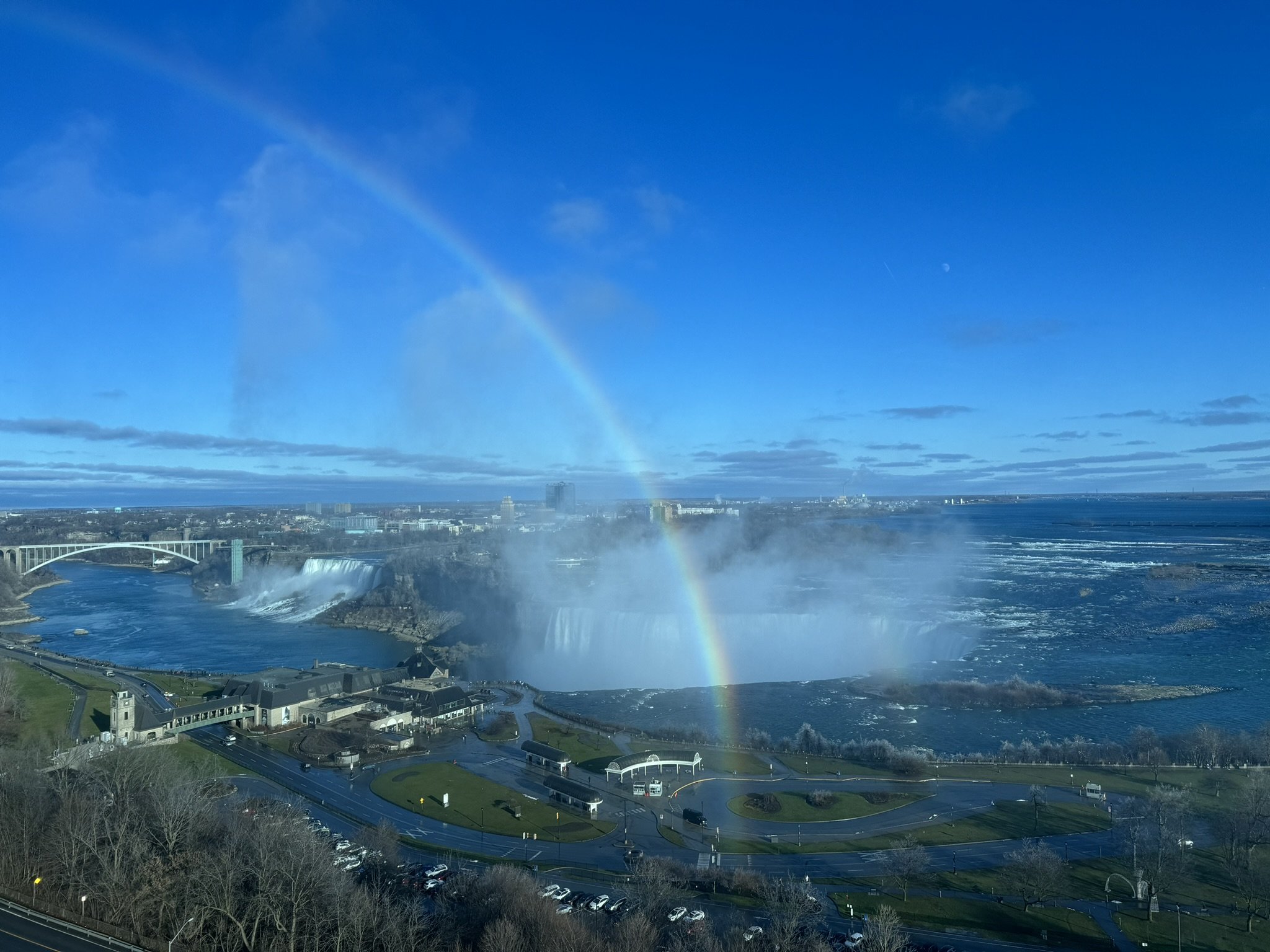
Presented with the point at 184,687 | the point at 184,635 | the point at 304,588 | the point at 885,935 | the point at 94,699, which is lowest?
the point at 184,635

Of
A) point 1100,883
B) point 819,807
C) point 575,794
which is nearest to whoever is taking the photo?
point 1100,883

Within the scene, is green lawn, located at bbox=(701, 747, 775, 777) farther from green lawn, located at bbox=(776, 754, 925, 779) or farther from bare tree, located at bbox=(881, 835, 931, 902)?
bare tree, located at bbox=(881, 835, 931, 902)

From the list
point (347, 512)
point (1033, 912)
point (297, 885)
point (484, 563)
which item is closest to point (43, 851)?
point (297, 885)

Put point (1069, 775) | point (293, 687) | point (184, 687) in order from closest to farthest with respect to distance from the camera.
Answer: point (1069, 775) → point (293, 687) → point (184, 687)

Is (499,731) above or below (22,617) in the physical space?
above

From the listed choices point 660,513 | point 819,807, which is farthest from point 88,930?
point 660,513

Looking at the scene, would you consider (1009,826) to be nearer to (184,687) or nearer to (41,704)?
(184,687)

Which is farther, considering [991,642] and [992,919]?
[991,642]
